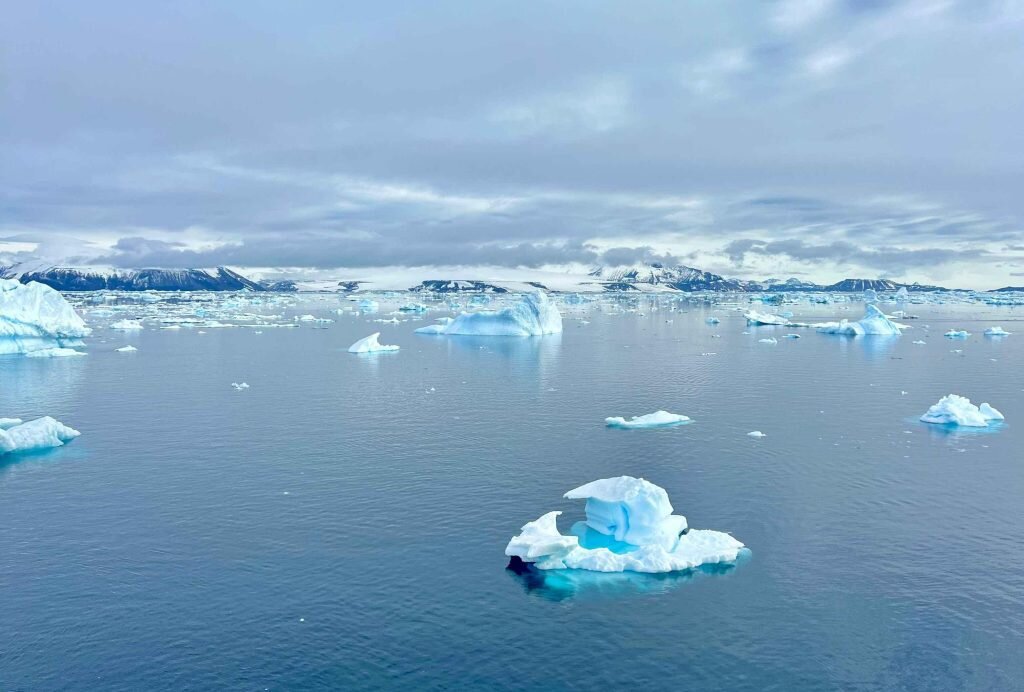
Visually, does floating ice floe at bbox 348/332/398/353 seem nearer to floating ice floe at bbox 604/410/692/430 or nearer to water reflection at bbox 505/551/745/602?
floating ice floe at bbox 604/410/692/430

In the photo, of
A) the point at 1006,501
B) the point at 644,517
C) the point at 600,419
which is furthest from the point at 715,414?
the point at 644,517

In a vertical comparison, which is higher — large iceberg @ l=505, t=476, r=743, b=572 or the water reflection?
large iceberg @ l=505, t=476, r=743, b=572

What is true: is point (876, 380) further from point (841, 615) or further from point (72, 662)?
point (72, 662)

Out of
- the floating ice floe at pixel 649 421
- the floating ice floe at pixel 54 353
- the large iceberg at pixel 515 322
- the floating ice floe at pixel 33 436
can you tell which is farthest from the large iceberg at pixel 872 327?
the floating ice floe at pixel 33 436

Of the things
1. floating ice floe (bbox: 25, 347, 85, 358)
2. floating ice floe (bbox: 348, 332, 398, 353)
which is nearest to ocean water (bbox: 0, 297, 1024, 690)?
floating ice floe (bbox: 25, 347, 85, 358)

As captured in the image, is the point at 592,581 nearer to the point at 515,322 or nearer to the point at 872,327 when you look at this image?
the point at 515,322

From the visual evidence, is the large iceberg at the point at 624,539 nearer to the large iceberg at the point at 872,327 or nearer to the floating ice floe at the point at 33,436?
the floating ice floe at the point at 33,436

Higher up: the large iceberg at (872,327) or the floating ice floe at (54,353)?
the large iceberg at (872,327)
